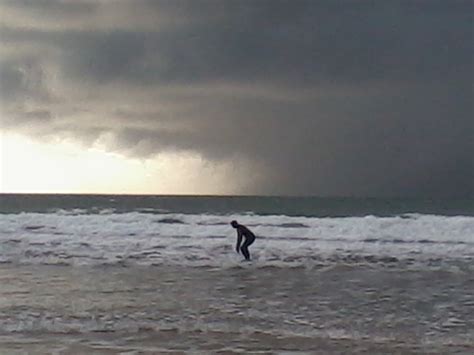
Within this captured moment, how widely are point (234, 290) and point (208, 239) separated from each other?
29.7 ft

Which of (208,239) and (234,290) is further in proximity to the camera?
(208,239)

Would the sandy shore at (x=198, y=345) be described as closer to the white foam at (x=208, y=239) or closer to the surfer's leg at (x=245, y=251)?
the white foam at (x=208, y=239)

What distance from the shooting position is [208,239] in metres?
21.0

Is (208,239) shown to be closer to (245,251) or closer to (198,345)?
(245,251)

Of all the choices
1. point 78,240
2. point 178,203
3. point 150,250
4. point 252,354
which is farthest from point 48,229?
point 178,203

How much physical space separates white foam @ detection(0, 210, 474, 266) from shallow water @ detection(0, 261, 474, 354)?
2.67 metres

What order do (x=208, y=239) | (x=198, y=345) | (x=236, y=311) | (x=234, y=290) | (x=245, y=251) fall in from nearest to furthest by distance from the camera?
(x=198, y=345)
(x=236, y=311)
(x=234, y=290)
(x=245, y=251)
(x=208, y=239)

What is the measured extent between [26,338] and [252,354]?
7.84 ft

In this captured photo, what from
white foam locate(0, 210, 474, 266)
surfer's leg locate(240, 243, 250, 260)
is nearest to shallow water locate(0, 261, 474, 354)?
surfer's leg locate(240, 243, 250, 260)

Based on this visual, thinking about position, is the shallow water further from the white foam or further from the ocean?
the white foam

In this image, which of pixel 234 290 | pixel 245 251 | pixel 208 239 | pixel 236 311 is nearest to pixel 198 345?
pixel 236 311

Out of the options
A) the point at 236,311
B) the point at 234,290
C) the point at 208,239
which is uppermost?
the point at 208,239

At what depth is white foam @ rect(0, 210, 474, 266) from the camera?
680 inches

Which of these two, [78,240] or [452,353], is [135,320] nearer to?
[452,353]
